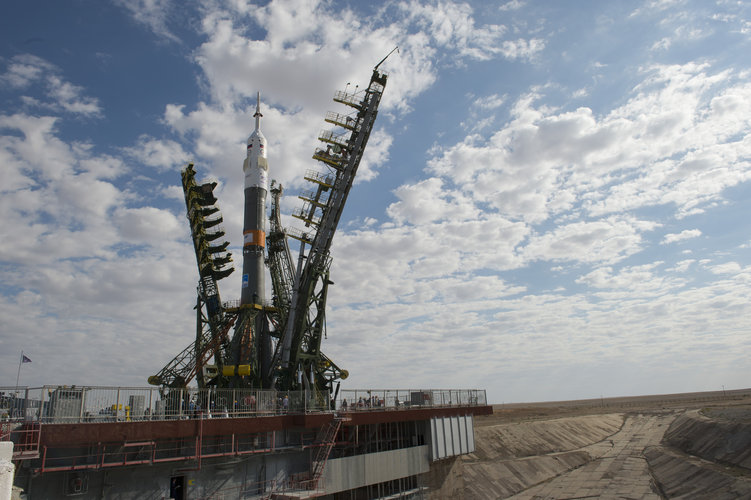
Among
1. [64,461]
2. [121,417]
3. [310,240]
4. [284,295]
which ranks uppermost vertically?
[310,240]

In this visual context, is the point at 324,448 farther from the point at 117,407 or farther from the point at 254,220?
the point at 254,220

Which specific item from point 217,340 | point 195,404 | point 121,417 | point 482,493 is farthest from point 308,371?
point 482,493

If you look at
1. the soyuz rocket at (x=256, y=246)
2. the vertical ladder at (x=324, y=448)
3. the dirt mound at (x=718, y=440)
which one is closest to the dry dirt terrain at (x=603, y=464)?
the dirt mound at (x=718, y=440)

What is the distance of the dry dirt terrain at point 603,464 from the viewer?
45.0 metres

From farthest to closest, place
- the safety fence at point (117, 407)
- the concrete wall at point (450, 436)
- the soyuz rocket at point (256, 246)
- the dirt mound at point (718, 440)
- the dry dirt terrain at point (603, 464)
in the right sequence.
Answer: the dirt mound at point (718, 440)
the dry dirt terrain at point (603, 464)
the soyuz rocket at point (256, 246)
the concrete wall at point (450, 436)
the safety fence at point (117, 407)

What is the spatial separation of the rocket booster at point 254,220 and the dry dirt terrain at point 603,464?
792 inches

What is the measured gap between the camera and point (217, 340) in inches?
1543

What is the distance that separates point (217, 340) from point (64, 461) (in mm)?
22741

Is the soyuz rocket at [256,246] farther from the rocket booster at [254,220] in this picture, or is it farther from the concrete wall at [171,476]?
the concrete wall at [171,476]

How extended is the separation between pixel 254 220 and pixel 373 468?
23450 millimetres

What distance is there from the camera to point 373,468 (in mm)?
25797

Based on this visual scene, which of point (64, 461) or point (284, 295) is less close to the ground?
point (284, 295)

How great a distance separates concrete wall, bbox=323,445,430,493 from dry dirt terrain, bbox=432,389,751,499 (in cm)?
307

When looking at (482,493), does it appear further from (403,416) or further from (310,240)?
(310,240)
